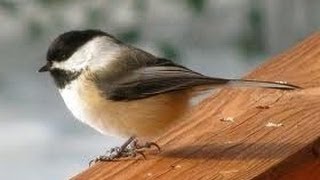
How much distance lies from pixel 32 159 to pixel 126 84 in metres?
2.68

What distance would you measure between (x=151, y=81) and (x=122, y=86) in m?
0.07

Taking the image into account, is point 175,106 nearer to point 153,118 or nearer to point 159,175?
point 153,118

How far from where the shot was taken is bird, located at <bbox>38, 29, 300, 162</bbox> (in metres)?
2.55

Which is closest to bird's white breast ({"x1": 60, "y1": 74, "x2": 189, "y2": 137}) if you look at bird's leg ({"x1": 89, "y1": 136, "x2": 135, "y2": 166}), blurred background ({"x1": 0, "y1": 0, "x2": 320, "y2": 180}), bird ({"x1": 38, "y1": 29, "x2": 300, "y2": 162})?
bird ({"x1": 38, "y1": 29, "x2": 300, "y2": 162})

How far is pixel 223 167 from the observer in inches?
84.7

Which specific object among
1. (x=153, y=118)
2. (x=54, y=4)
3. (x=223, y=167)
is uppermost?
(x=54, y=4)

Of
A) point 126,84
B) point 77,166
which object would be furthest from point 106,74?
point 77,166

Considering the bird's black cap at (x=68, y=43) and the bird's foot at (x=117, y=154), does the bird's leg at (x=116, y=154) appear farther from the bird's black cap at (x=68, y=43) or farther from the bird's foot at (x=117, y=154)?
the bird's black cap at (x=68, y=43)

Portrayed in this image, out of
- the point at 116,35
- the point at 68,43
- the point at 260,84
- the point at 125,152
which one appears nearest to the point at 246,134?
the point at 260,84

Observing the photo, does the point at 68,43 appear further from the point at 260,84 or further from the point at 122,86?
the point at 260,84

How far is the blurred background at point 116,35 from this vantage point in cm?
511

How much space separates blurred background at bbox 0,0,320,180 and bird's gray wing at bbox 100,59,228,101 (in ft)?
7.77

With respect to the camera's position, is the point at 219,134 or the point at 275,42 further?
the point at 275,42

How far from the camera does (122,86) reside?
2.59 metres
